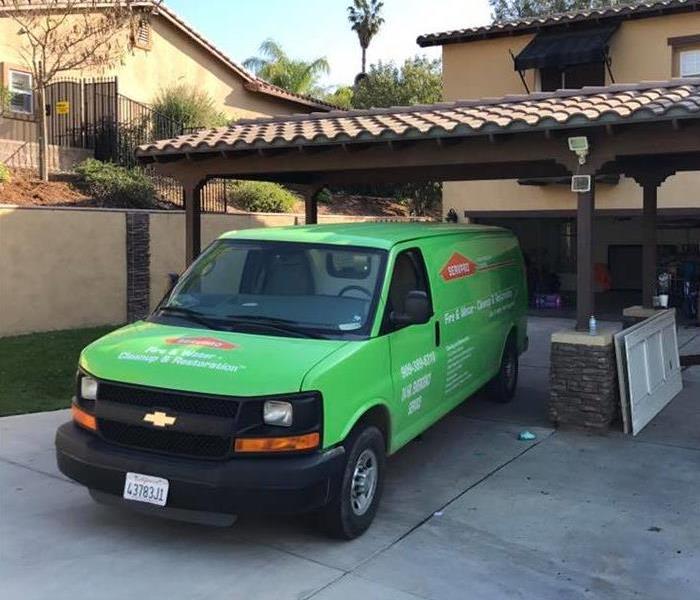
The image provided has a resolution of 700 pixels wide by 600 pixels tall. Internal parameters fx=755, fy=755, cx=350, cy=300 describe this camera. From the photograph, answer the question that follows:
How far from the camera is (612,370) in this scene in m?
7.53

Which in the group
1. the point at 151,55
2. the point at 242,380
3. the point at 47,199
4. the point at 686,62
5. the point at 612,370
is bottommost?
the point at 612,370

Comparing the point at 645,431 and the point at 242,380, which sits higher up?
the point at 242,380

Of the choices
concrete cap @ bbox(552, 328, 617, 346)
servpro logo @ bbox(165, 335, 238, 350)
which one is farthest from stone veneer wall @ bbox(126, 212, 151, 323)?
servpro logo @ bbox(165, 335, 238, 350)

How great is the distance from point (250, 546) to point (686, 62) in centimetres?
1445

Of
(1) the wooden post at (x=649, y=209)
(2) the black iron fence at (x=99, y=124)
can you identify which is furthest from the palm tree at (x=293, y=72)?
(1) the wooden post at (x=649, y=209)

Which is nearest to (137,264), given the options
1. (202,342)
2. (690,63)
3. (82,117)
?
(82,117)

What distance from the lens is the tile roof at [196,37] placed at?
1545cm

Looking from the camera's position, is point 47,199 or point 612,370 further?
point 47,199

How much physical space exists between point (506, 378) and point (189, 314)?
4444 mm

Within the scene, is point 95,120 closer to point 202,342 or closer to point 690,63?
point 690,63

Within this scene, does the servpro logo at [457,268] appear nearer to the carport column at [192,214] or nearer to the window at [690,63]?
the carport column at [192,214]

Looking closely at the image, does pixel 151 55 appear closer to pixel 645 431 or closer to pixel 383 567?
pixel 645 431

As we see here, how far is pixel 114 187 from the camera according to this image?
14789mm

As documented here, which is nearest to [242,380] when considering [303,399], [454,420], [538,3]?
[303,399]
